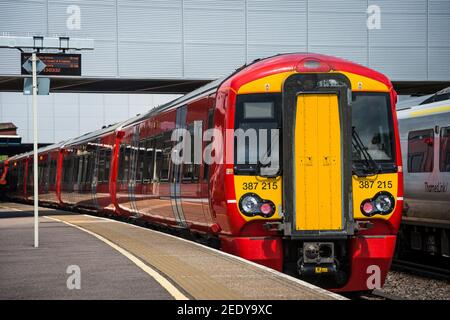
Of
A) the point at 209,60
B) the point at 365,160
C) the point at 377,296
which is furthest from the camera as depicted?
the point at 209,60

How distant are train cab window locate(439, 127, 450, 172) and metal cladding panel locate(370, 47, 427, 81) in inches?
561

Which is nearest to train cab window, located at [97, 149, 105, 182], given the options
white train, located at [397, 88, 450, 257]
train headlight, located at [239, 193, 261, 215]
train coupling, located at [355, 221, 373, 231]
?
white train, located at [397, 88, 450, 257]

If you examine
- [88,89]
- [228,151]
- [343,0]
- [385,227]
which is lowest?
[385,227]

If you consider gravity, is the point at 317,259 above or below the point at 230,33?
below

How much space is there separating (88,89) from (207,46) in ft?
19.0

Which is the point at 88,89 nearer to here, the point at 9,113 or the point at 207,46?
the point at 207,46

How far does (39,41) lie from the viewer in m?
24.2

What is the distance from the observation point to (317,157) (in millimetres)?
10633

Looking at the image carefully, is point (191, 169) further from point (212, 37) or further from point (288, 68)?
point (212, 37)

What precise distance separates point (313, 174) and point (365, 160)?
709mm

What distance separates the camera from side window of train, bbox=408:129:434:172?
14734mm

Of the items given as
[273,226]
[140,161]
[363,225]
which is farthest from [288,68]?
[140,161]

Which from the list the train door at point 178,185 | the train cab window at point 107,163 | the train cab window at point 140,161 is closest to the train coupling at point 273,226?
the train door at point 178,185

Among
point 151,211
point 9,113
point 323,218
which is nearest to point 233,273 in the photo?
point 323,218
